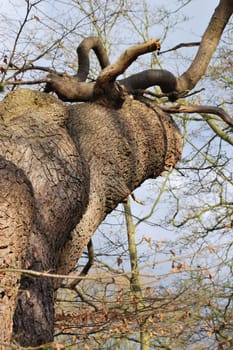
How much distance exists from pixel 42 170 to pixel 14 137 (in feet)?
0.84

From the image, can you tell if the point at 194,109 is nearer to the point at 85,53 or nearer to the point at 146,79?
the point at 146,79

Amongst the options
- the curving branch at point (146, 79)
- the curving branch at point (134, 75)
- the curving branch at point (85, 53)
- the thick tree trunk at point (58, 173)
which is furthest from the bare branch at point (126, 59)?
the curving branch at point (85, 53)

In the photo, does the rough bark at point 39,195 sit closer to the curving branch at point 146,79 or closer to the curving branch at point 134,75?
the curving branch at point 134,75

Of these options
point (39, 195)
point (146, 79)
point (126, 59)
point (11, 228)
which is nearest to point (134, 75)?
point (146, 79)

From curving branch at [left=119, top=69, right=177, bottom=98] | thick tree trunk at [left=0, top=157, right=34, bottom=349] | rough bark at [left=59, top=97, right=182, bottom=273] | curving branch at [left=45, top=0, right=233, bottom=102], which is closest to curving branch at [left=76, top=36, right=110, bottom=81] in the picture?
curving branch at [left=45, top=0, right=233, bottom=102]

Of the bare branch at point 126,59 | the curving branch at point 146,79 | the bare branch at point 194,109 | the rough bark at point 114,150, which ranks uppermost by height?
the curving branch at point 146,79

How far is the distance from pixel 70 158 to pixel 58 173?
16 centimetres

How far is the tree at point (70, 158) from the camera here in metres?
1.92

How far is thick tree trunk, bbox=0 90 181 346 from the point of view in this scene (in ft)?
6.20

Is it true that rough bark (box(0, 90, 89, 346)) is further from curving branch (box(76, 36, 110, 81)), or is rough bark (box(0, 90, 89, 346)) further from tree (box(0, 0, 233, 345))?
curving branch (box(76, 36, 110, 81))

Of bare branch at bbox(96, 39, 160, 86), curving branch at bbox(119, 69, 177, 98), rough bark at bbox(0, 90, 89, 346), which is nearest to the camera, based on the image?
rough bark at bbox(0, 90, 89, 346)

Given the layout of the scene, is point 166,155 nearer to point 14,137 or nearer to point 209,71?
point 14,137

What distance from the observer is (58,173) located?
248 centimetres

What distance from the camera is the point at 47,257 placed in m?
2.29
